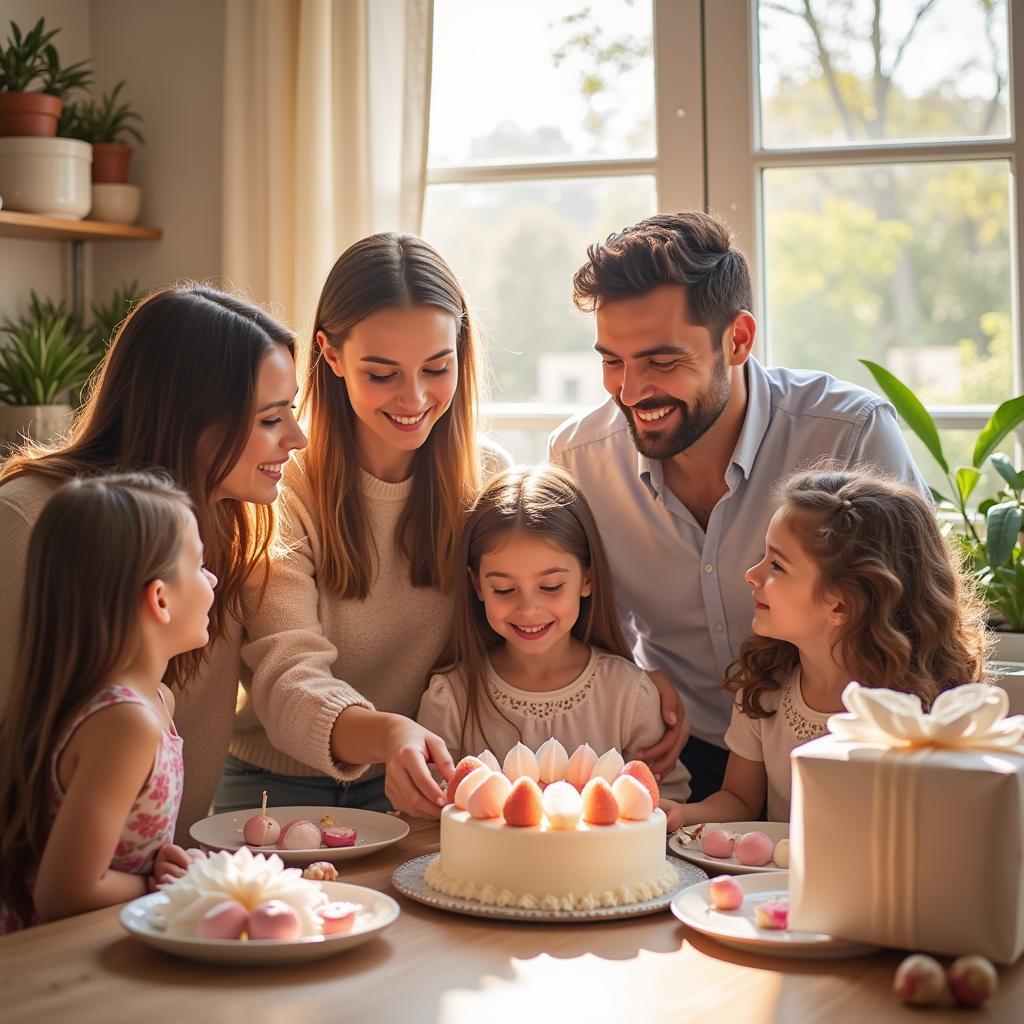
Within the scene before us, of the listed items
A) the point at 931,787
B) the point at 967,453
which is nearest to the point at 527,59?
the point at 967,453

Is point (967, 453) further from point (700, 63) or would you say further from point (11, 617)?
point (11, 617)

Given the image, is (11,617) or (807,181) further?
(807,181)

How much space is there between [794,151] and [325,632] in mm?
1756

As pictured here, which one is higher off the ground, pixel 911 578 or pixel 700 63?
pixel 700 63

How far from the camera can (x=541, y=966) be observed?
1.36m

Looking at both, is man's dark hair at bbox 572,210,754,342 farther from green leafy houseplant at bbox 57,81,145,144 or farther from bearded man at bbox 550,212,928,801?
green leafy houseplant at bbox 57,81,145,144

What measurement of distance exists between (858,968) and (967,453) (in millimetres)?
2123

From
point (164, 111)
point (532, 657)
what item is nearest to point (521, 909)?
point (532, 657)

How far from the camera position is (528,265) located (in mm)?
3611

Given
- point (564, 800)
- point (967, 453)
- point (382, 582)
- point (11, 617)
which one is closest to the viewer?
point (564, 800)

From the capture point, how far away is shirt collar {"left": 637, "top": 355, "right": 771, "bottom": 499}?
8.07ft

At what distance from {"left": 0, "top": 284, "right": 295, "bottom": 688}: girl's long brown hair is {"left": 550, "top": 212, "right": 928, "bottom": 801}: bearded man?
70cm

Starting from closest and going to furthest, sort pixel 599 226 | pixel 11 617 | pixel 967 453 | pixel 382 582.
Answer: pixel 11 617
pixel 382 582
pixel 967 453
pixel 599 226

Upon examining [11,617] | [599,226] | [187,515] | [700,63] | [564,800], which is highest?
[700,63]
